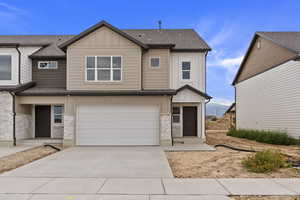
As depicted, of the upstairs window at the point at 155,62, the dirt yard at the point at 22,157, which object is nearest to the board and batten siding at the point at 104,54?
the upstairs window at the point at 155,62

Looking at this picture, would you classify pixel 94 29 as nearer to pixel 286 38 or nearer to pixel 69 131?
pixel 69 131

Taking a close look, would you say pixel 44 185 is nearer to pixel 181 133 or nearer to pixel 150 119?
pixel 150 119

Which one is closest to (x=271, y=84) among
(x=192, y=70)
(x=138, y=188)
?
(x=192, y=70)

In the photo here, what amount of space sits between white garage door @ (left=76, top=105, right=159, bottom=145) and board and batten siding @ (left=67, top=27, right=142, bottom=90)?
4.27 ft

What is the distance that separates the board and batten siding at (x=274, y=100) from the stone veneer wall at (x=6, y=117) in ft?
57.5

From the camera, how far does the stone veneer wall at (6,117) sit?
1230cm

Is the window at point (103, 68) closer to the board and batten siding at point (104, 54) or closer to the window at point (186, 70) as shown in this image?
the board and batten siding at point (104, 54)

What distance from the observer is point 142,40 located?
15.6m

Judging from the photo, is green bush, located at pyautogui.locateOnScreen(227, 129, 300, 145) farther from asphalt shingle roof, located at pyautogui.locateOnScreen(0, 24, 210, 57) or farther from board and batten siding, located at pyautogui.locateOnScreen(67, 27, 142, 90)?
board and batten siding, located at pyautogui.locateOnScreen(67, 27, 142, 90)

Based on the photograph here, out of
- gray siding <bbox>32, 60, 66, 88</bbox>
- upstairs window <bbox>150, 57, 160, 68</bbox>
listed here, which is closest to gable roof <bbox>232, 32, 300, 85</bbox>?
upstairs window <bbox>150, 57, 160, 68</bbox>

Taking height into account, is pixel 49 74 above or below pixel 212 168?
above

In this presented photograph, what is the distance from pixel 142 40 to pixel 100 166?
10.5m

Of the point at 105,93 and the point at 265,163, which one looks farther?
the point at 105,93

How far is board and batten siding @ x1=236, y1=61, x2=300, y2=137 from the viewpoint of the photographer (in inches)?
530
